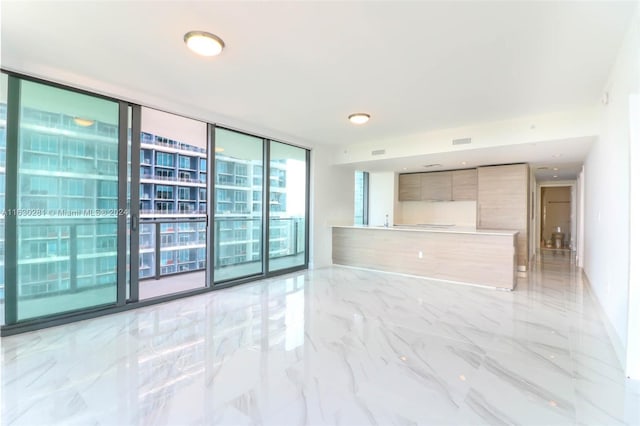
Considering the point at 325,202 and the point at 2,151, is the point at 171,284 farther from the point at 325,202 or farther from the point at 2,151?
→ the point at 325,202

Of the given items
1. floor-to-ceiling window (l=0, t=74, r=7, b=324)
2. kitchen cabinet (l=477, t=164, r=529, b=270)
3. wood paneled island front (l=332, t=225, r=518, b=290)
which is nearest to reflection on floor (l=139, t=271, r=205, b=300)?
floor-to-ceiling window (l=0, t=74, r=7, b=324)

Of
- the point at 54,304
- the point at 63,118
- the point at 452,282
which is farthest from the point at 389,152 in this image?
the point at 54,304

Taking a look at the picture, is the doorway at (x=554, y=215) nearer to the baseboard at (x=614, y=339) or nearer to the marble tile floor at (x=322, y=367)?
the baseboard at (x=614, y=339)

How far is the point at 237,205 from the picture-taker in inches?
199

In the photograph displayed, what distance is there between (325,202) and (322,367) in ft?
14.4

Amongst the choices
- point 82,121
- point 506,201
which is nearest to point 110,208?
point 82,121

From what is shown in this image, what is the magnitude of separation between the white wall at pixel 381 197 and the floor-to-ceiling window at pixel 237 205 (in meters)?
3.59

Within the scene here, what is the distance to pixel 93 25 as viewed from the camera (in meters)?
2.35

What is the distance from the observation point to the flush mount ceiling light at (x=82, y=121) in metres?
3.29

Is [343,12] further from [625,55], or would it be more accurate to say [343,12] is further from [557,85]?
[557,85]

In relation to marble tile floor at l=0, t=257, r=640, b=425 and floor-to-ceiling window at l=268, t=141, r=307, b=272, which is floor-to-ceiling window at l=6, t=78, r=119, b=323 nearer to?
marble tile floor at l=0, t=257, r=640, b=425

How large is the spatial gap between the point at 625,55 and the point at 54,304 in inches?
221

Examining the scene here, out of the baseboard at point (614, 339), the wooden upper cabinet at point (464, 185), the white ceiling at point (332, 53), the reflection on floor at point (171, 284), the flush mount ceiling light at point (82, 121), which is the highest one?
the white ceiling at point (332, 53)

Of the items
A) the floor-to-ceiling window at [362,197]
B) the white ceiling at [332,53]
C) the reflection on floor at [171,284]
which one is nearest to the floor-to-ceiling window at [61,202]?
the white ceiling at [332,53]
